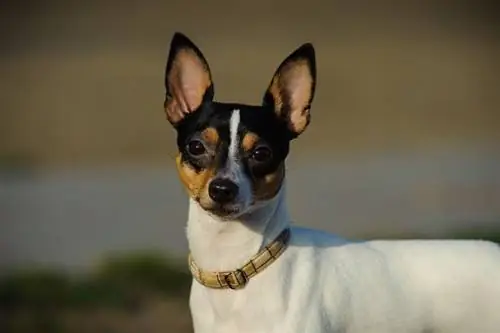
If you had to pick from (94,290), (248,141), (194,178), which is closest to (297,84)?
(248,141)

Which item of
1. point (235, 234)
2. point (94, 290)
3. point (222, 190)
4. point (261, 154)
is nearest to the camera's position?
point (222, 190)

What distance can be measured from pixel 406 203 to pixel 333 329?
14.3 feet

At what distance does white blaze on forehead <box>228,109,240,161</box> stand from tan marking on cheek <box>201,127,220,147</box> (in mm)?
36

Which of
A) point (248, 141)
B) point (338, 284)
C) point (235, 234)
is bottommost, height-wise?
point (338, 284)

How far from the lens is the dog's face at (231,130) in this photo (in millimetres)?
3547

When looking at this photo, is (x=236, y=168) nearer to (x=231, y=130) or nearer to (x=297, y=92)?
(x=231, y=130)

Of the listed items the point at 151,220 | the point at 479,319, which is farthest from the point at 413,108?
the point at 479,319

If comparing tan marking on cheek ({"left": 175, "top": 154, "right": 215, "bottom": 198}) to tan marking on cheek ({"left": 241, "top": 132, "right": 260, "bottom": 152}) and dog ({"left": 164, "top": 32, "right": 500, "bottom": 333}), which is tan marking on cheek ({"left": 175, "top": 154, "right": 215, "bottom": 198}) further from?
tan marking on cheek ({"left": 241, "top": 132, "right": 260, "bottom": 152})

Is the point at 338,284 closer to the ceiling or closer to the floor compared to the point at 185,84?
closer to the floor

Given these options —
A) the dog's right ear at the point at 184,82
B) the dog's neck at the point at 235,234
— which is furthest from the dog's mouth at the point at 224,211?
the dog's right ear at the point at 184,82

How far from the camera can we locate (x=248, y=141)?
359cm

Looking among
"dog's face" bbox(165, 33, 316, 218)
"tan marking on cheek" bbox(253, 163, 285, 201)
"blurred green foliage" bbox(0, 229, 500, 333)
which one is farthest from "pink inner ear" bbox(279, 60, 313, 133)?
"blurred green foliage" bbox(0, 229, 500, 333)

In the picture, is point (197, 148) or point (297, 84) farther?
point (297, 84)

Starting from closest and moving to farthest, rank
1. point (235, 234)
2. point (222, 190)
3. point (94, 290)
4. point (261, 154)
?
point (222, 190)
point (261, 154)
point (235, 234)
point (94, 290)
